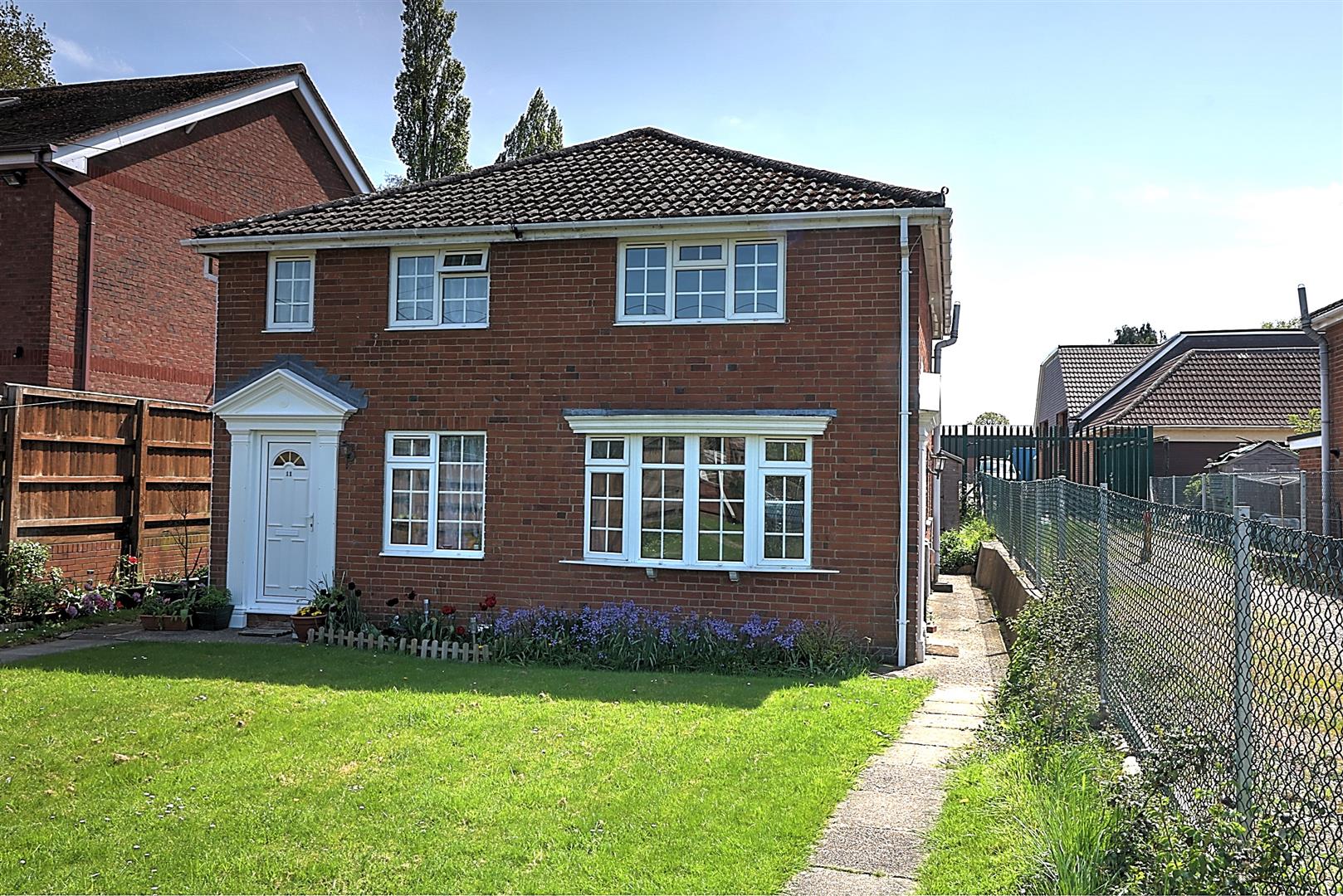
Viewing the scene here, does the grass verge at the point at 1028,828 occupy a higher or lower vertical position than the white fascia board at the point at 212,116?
lower

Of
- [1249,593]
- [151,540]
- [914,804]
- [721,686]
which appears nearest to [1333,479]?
[721,686]

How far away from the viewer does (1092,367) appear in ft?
142

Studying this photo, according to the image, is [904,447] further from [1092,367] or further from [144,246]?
[1092,367]

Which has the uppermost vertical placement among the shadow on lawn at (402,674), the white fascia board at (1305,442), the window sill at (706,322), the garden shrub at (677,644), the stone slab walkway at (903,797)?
the window sill at (706,322)

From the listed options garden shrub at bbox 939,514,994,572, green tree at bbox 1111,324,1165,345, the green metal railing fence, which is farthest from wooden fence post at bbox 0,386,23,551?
green tree at bbox 1111,324,1165,345

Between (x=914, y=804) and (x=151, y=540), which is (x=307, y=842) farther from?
(x=151, y=540)

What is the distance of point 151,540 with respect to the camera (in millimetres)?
17094

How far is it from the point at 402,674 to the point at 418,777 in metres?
4.03

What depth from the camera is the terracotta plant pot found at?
13.0 meters

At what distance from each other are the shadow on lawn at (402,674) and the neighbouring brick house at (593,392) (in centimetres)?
177

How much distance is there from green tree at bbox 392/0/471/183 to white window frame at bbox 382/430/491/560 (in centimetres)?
2079

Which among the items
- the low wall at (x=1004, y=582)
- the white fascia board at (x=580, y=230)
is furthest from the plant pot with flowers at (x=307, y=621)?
the low wall at (x=1004, y=582)

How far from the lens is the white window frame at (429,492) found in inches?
526

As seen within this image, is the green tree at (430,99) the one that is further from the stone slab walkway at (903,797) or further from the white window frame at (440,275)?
the stone slab walkway at (903,797)
